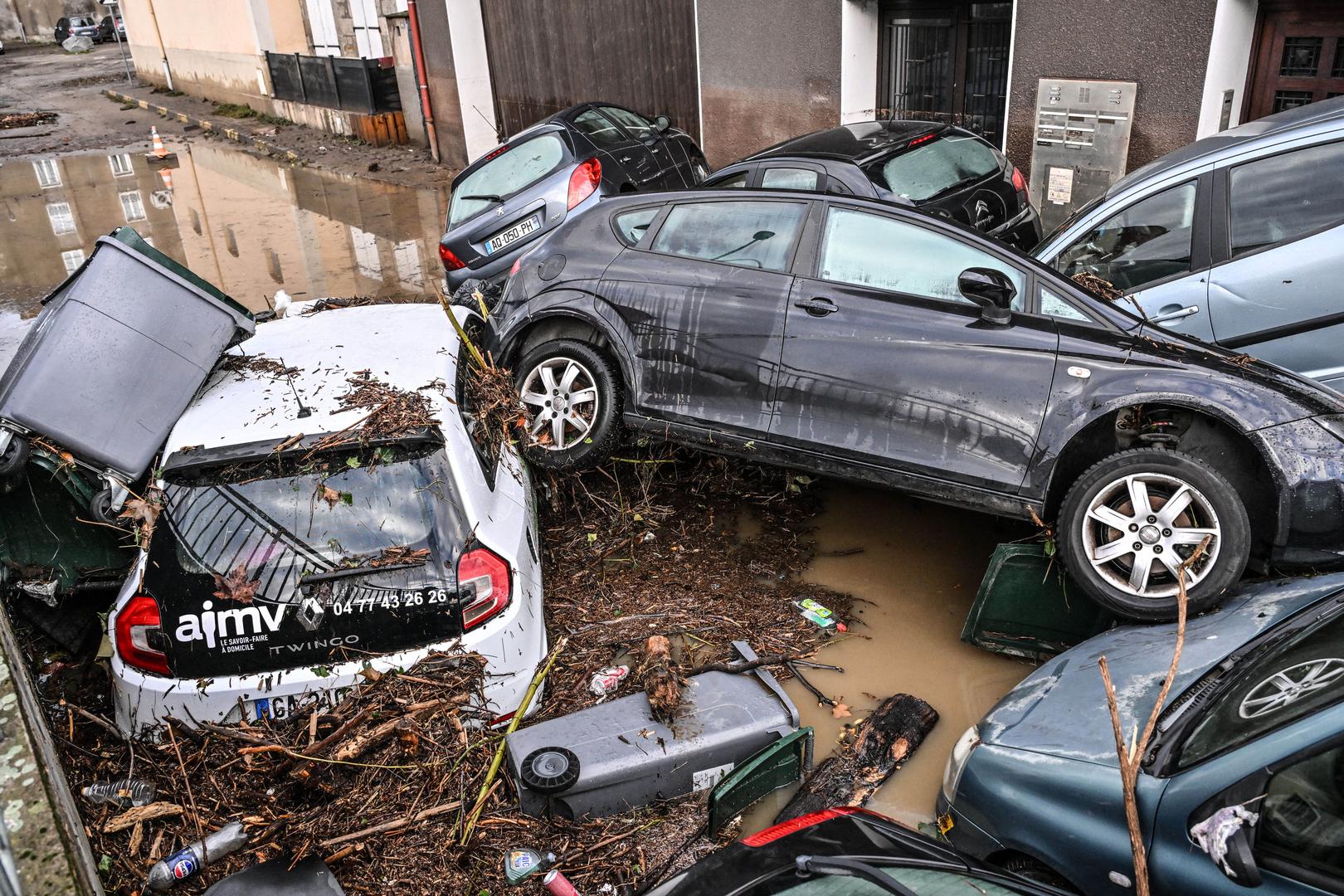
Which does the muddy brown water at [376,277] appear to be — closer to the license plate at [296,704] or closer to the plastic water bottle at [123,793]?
the license plate at [296,704]

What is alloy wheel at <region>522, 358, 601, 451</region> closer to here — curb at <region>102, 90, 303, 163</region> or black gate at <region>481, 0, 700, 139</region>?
black gate at <region>481, 0, 700, 139</region>

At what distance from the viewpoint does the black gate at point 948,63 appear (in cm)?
970

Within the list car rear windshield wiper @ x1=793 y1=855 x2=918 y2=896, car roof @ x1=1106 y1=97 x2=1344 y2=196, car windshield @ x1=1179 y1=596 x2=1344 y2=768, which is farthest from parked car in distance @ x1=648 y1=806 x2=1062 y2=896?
car roof @ x1=1106 y1=97 x2=1344 y2=196

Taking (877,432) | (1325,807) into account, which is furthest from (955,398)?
(1325,807)

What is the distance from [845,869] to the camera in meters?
2.63

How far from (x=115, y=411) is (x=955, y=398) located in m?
3.66

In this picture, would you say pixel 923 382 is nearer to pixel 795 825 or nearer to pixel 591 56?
pixel 795 825

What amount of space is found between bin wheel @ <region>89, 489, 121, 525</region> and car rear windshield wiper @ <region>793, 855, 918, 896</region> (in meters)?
3.35

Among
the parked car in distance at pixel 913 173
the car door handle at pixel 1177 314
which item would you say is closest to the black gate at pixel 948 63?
the parked car in distance at pixel 913 173

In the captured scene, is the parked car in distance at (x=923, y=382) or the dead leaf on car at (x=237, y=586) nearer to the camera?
the dead leaf on car at (x=237, y=586)

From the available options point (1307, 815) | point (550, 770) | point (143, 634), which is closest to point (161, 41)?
point (143, 634)

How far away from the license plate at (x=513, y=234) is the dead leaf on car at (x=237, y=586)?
17.4ft

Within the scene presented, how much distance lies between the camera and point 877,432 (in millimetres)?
4754

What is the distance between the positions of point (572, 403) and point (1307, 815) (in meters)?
3.88
